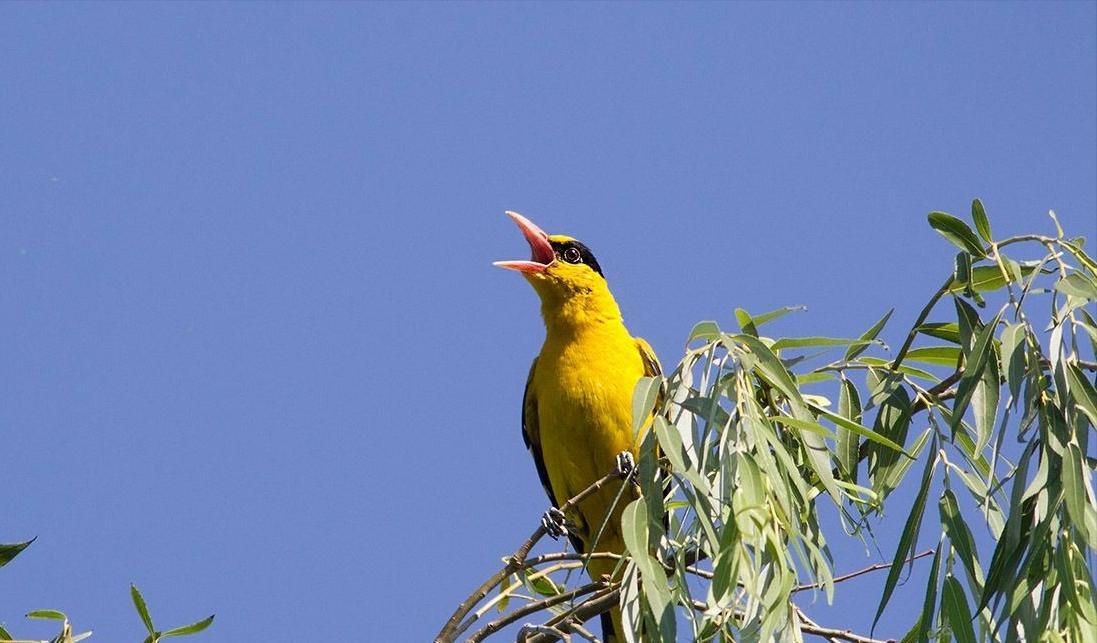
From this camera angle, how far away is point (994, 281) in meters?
3.04

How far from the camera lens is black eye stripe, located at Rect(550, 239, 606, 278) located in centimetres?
636

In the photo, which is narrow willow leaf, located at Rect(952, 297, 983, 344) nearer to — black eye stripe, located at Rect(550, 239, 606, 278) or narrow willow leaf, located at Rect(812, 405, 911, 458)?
narrow willow leaf, located at Rect(812, 405, 911, 458)

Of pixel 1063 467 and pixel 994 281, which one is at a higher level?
pixel 994 281

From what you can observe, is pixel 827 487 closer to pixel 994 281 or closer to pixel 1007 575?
pixel 1007 575

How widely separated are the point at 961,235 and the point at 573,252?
11.5ft

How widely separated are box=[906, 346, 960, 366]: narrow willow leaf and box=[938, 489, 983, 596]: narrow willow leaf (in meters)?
0.40

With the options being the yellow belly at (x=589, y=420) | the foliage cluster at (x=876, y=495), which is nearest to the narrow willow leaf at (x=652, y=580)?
the foliage cluster at (x=876, y=495)

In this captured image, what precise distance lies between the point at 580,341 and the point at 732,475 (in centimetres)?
293

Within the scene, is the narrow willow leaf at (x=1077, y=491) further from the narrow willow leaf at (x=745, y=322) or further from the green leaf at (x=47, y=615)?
the green leaf at (x=47, y=615)

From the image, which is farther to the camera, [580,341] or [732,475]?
[580,341]

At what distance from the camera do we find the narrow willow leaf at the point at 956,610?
2887mm

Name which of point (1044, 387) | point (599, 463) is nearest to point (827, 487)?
point (1044, 387)

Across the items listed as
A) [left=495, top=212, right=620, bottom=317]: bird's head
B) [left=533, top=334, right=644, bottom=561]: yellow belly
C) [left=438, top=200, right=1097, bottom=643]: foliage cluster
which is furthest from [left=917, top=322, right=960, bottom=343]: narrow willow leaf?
[left=495, top=212, right=620, bottom=317]: bird's head

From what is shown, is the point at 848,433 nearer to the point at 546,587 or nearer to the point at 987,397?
the point at 987,397
